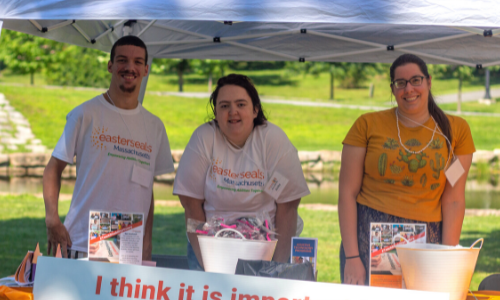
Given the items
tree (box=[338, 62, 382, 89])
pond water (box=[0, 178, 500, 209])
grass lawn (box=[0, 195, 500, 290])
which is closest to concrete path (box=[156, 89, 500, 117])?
tree (box=[338, 62, 382, 89])

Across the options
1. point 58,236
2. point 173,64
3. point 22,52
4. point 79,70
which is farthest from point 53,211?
point 79,70

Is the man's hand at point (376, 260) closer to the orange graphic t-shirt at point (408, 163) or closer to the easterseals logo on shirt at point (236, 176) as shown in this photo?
the orange graphic t-shirt at point (408, 163)

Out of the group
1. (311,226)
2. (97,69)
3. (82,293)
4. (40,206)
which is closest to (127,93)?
(82,293)

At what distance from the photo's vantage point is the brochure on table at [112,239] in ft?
6.12

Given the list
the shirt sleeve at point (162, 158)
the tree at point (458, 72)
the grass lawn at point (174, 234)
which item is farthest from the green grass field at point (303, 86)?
the shirt sleeve at point (162, 158)

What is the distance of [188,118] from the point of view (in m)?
17.4

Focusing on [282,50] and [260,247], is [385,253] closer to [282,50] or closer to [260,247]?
[260,247]

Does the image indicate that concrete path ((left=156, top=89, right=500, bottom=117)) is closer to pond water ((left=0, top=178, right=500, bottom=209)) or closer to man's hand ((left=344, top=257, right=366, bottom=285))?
pond water ((left=0, top=178, right=500, bottom=209))

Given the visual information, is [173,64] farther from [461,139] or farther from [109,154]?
[461,139]

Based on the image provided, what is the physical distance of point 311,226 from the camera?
25.4ft

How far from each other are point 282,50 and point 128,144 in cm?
176

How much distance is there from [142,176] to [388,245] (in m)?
1.23

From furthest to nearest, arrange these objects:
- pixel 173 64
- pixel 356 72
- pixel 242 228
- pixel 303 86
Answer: pixel 303 86
pixel 356 72
pixel 173 64
pixel 242 228

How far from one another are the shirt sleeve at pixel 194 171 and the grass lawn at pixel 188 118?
1215 centimetres
